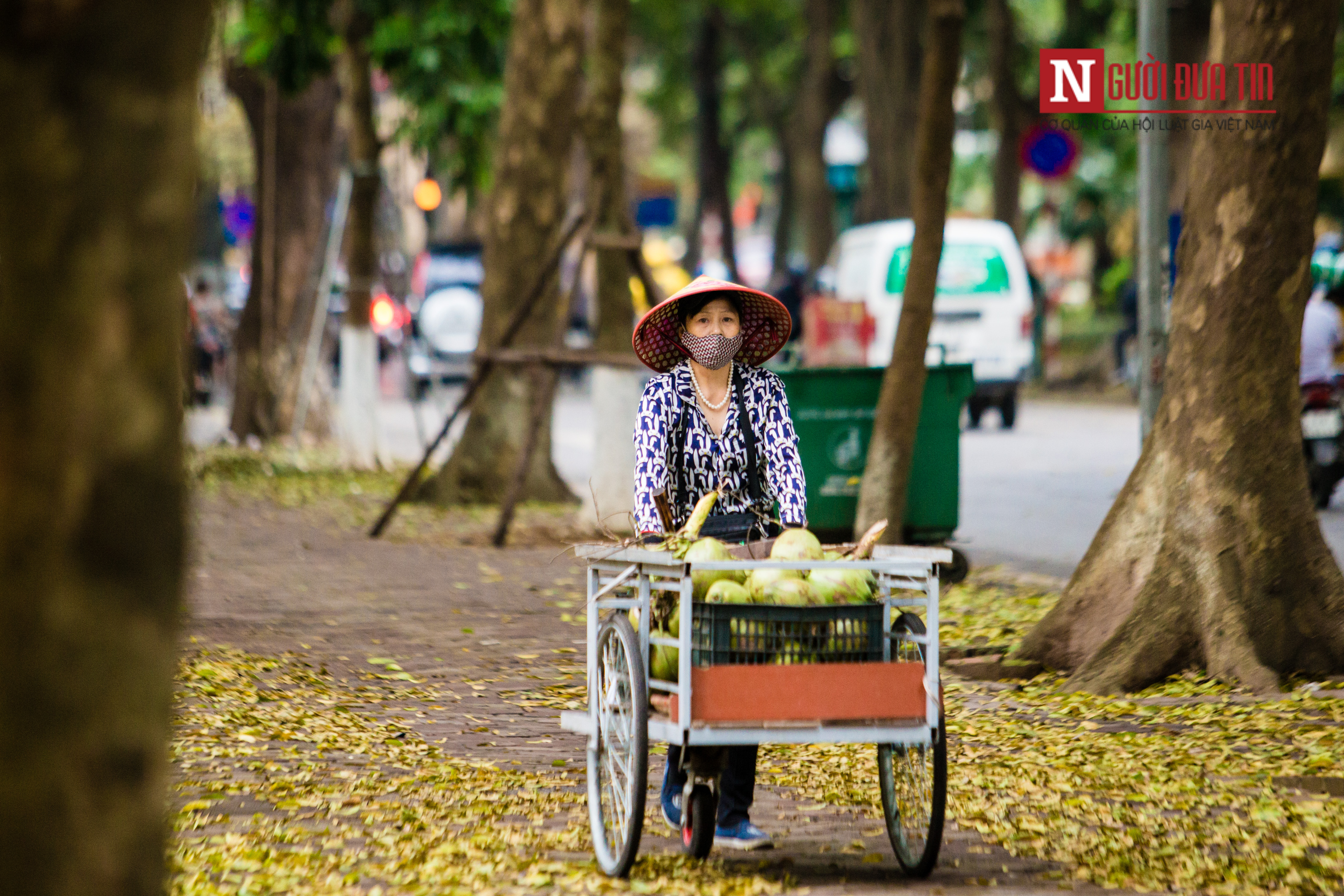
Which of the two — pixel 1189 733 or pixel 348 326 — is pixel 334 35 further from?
pixel 1189 733

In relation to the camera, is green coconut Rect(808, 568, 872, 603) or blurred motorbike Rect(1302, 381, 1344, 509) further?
blurred motorbike Rect(1302, 381, 1344, 509)

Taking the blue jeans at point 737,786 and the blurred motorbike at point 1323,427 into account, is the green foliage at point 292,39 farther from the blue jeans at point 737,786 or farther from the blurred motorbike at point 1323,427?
the blue jeans at point 737,786

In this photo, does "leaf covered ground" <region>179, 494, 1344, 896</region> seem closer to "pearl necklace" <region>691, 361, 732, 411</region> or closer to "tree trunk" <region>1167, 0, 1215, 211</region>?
"pearl necklace" <region>691, 361, 732, 411</region>

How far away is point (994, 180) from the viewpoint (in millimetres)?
31094

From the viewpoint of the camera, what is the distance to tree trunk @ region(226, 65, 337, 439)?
1989 centimetres

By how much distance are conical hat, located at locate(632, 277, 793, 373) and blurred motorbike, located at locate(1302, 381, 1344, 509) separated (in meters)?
8.43

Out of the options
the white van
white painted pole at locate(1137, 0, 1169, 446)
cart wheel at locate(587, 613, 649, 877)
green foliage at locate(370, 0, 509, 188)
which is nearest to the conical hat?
cart wheel at locate(587, 613, 649, 877)

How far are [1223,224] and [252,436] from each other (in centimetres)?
1432

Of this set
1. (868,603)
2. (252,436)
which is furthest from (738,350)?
(252,436)

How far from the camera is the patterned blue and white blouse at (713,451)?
520cm

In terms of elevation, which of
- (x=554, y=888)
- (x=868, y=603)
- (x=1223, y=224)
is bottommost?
(x=554, y=888)

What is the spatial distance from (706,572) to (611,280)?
9780 millimetres

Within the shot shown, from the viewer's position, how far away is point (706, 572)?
4.51 meters

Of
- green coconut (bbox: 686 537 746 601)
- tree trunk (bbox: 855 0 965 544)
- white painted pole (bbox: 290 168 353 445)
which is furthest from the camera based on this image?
white painted pole (bbox: 290 168 353 445)
